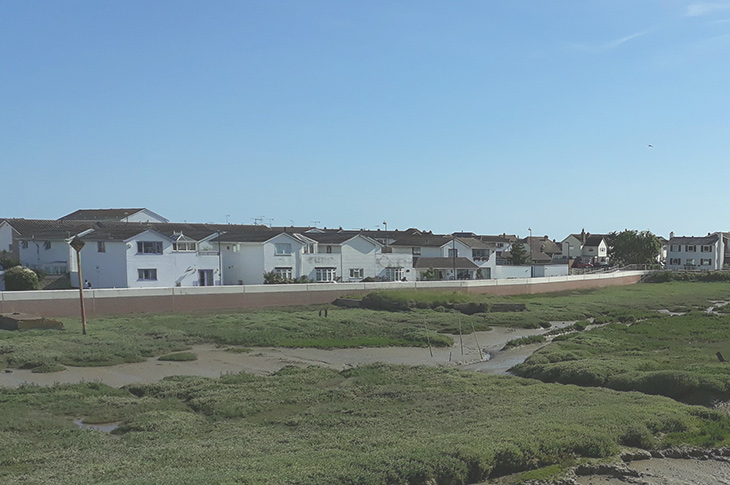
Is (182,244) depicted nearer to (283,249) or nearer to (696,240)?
(283,249)

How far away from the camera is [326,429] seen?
14969 millimetres

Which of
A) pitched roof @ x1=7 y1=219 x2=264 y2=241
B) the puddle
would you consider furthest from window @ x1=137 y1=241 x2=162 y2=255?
the puddle

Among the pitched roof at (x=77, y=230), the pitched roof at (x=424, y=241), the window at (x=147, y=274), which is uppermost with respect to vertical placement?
the pitched roof at (x=77, y=230)

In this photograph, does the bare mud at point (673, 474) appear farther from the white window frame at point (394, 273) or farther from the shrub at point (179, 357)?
the white window frame at point (394, 273)

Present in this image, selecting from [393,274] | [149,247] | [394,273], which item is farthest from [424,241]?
[149,247]

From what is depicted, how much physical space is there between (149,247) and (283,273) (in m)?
12.5

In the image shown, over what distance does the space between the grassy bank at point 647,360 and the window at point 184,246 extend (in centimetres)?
3209

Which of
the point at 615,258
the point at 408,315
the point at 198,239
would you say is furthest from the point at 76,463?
the point at 615,258

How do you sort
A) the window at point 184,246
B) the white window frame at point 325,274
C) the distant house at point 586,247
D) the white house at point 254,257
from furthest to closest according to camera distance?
the distant house at point 586,247, the white window frame at point 325,274, the white house at point 254,257, the window at point 184,246

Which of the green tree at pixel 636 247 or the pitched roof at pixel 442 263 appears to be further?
the green tree at pixel 636 247

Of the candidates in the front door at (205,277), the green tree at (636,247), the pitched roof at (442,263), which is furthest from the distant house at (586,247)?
the front door at (205,277)

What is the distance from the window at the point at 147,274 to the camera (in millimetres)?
51000

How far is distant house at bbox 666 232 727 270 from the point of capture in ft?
347

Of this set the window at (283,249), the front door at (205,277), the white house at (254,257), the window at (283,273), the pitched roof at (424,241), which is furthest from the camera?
the pitched roof at (424,241)
